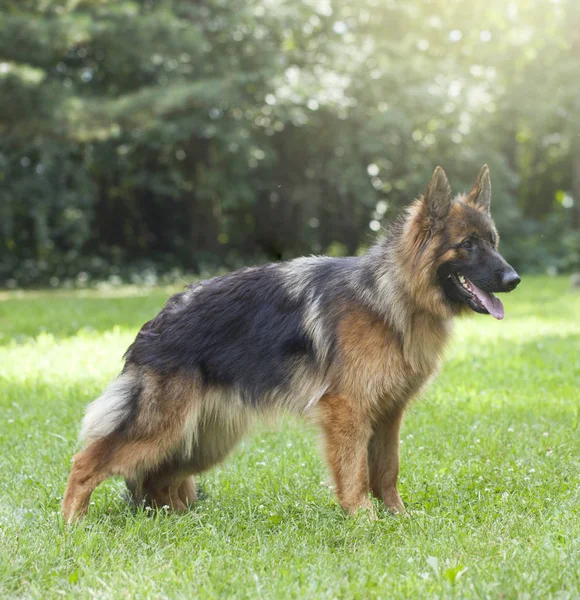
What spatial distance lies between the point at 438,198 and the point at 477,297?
575 mm

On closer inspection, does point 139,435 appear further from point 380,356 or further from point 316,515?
point 380,356

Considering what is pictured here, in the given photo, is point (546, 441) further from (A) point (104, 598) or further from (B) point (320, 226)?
(B) point (320, 226)

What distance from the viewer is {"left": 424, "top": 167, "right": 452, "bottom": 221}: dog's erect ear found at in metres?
4.20

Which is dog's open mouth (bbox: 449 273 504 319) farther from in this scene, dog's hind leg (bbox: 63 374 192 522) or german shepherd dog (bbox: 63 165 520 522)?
dog's hind leg (bbox: 63 374 192 522)

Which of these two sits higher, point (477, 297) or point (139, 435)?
point (477, 297)

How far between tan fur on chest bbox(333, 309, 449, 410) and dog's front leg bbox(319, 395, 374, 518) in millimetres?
90

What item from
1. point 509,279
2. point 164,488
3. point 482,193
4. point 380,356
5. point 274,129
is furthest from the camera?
point 274,129

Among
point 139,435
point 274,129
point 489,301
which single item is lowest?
point 274,129

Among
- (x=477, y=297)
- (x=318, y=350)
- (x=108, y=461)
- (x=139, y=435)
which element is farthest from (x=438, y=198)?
(x=108, y=461)

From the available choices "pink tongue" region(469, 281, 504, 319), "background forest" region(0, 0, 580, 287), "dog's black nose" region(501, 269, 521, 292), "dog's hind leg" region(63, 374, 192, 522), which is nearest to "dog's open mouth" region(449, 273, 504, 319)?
"pink tongue" region(469, 281, 504, 319)

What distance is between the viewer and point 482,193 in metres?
4.50

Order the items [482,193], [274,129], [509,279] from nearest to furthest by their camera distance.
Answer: [509,279]
[482,193]
[274,129]

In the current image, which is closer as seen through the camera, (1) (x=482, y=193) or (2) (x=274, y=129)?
(1) (x=482, y=193)

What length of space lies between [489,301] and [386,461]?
114cm
